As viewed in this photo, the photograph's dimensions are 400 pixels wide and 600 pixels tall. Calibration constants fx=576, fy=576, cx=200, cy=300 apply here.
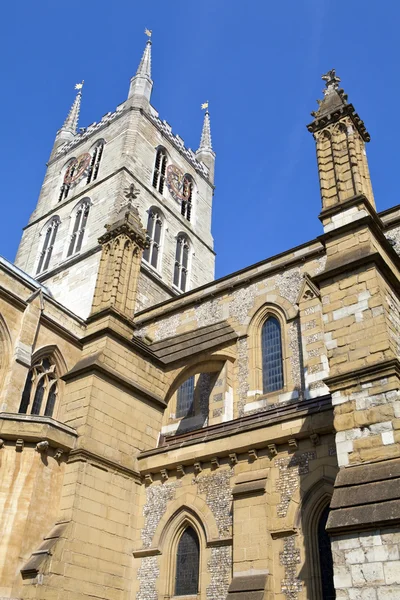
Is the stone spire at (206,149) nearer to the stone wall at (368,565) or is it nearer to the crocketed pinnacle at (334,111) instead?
the crocketed pinnacle at (334,111)

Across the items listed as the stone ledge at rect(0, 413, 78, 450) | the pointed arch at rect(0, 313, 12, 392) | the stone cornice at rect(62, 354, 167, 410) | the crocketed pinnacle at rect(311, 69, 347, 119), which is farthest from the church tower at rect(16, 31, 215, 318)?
the crocketed pinnacle at rect(311, 69, 347, 119)

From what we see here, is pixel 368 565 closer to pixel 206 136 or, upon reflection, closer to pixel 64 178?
pixel 64 178

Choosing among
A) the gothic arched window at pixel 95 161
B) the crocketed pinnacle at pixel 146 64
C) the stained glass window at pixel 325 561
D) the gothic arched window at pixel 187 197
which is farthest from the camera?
the crocketed pinnacle at pixel 146 64

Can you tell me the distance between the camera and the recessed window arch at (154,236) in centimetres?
3591

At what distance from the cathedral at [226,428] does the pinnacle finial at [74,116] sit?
30.8m

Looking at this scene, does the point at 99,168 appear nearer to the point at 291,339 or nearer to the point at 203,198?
the point at 203,198

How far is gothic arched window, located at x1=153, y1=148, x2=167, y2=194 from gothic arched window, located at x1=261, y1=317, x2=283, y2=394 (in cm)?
2322

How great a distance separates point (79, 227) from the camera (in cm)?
3750

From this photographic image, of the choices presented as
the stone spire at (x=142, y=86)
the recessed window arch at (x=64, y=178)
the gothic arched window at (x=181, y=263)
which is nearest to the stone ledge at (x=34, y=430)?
the gothic arched window at (x=181, y=263)

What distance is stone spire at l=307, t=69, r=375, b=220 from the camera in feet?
38.8

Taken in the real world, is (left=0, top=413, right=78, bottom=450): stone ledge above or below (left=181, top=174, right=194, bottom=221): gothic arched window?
below

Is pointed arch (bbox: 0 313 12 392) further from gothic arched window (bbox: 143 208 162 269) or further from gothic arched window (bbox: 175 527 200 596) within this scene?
gothic arched window (bbox: 143 208 162 269)

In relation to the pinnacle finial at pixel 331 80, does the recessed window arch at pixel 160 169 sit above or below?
above

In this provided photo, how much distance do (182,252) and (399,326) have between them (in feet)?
97.4
